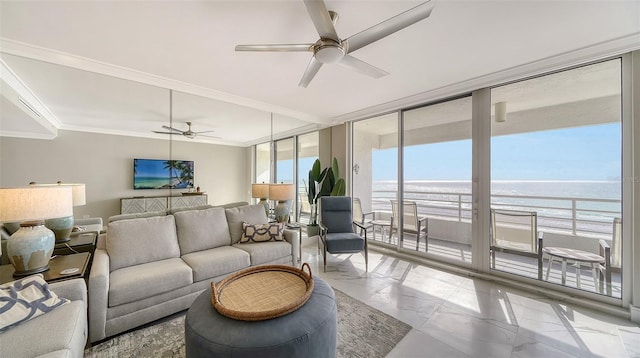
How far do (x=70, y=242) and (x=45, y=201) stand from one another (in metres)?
0.95

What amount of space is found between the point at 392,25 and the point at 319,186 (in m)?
3.30

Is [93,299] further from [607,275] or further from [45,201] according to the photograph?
[607,275]

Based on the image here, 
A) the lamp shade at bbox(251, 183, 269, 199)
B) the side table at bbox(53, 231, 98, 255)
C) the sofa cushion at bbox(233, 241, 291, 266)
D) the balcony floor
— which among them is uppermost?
the lamp shade at bbox(251, 183, 269, 199)

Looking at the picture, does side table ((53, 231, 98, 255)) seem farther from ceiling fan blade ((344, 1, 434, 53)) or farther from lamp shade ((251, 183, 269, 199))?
ceiling fan blade ((344, 1, 434, 53))

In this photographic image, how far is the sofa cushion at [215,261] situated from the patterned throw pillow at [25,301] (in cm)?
90

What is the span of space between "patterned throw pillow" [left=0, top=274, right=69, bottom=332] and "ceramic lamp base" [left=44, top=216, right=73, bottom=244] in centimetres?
99

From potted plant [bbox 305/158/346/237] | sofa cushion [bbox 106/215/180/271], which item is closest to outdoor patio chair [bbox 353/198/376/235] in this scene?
potted plant [bbox 305/158/346/237]

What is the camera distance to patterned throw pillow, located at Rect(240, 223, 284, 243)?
2896 mm

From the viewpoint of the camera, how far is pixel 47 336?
3.76 ft

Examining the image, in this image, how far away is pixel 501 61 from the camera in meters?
2.45

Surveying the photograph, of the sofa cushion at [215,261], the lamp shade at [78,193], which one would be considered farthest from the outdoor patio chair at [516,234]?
the lamp shade at [78,193]

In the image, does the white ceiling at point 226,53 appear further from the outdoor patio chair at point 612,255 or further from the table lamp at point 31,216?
the outdoor patio chair at point 612,255

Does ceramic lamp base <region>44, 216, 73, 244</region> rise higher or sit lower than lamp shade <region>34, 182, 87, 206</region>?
lower

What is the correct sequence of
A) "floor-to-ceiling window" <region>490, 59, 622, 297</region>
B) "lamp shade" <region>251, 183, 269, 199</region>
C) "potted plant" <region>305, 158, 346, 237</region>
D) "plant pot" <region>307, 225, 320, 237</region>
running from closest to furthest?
"floor-to-ceiling window" <region>490, 59, 622, 297</region>
"lamp shade" <region>251, 183, 269, 199</region>
"potted plant" <region>305, 158, 346, 237</region>
"plant pot" <region>307, 225, 320, 237</region>
